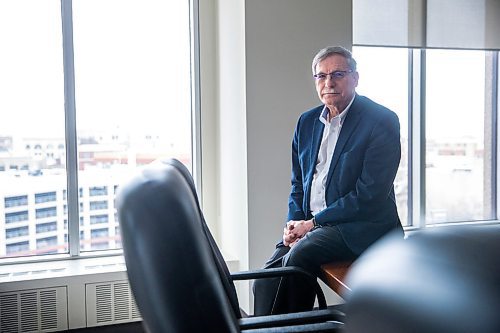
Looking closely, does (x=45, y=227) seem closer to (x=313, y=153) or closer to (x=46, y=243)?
(x=46, y=243)

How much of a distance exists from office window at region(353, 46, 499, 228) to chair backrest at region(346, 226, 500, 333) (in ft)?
10.8

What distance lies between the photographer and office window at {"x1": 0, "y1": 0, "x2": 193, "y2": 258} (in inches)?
120

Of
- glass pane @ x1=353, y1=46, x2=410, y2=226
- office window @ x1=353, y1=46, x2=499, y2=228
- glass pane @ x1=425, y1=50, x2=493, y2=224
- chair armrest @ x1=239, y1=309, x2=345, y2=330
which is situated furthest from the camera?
glass pane @ x1=425, y1=50, x2=493, y2=224

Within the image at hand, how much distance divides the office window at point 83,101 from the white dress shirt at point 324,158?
1514mm

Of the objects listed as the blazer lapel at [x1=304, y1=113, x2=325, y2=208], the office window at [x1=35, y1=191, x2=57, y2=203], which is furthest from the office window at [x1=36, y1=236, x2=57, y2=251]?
the blazer lapel at [x1=304, y1=113, x2=325, y2=208]

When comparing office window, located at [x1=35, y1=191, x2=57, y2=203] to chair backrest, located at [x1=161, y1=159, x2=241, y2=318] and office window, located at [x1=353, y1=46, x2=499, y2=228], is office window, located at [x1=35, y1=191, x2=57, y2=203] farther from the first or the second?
office window, located at [x1=353, y1=46, x2=499, y2=228]

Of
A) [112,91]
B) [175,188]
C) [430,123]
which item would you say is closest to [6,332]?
[112,91]

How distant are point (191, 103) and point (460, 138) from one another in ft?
7.57

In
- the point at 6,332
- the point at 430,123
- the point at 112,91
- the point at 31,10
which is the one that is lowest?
the point at 6,332

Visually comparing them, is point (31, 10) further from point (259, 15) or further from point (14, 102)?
point (259, 15)

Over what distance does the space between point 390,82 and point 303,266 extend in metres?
2.29

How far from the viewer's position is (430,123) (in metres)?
3.78

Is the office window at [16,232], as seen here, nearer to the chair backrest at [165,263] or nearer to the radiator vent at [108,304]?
the radiator vent at [108,304]

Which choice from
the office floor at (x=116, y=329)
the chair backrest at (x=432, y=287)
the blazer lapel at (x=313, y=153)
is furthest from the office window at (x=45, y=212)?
the chair backrest at (x=432, y=287)
